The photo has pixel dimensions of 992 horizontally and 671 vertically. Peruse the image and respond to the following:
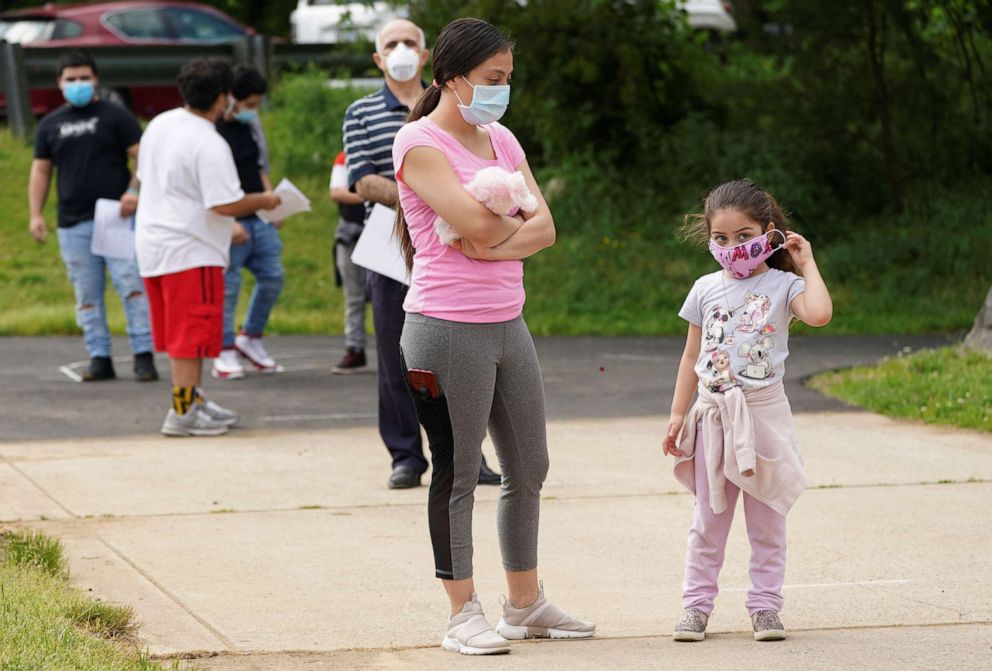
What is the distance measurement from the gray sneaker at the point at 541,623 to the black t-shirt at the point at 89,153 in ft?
21.1

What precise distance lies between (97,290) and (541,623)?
653 cm

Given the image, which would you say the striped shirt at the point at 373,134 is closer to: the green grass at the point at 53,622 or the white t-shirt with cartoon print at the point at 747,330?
the green grass at the point at 53,622

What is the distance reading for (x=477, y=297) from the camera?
461 cm

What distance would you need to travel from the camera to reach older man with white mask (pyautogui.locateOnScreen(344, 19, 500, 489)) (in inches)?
275

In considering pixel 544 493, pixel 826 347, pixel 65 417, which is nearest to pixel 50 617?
pixel 544 493

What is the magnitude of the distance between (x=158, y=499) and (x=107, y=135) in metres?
4.26

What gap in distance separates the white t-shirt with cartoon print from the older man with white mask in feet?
7.85

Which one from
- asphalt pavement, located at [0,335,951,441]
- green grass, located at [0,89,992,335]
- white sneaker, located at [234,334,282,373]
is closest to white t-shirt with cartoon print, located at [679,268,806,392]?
asphalt pavement, located at [0,335,951,441]

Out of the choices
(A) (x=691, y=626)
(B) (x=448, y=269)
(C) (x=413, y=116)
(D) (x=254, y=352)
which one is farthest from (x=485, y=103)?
(D) (x=254, y=352)

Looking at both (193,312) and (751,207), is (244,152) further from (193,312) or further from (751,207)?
(751,207)

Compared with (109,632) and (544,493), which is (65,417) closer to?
(544,493)

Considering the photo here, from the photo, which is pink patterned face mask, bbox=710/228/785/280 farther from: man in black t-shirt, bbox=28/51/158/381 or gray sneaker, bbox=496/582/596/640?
man in black t-shirt, bbox=28/51/158/381

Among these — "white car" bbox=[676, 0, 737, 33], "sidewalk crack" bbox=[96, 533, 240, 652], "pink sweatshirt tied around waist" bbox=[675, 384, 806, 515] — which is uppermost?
"white car" bbox=[676, 0, 737, 33]

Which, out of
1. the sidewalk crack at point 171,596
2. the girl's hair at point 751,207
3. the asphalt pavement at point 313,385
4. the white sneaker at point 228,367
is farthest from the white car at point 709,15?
the girl's hair at point 751,207
